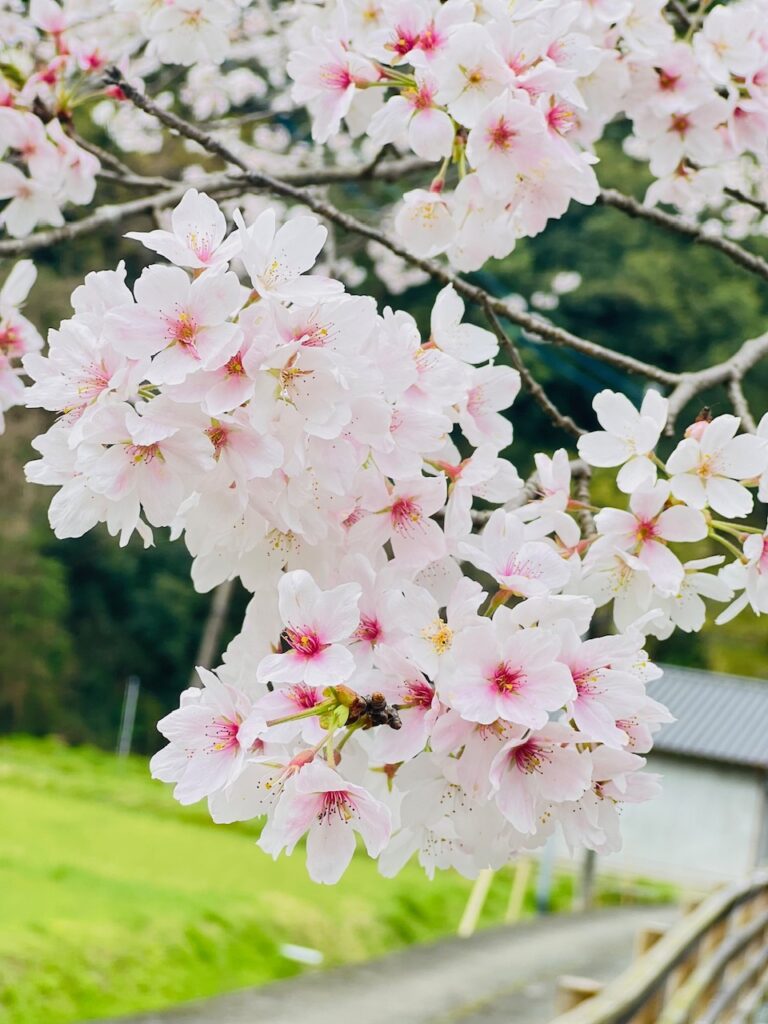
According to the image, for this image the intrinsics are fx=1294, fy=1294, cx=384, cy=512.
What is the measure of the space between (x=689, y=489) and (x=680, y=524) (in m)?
0.03

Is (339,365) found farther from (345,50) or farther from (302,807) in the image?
(345,50)

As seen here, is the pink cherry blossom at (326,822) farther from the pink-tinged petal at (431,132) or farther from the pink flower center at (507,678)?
the pink-tinged petal at (431,132)

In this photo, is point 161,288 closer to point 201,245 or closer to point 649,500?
point 201,245

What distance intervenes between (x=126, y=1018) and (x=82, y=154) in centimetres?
517

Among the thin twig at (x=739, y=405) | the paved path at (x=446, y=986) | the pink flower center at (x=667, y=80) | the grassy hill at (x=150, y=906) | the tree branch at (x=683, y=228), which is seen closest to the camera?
the thin twig at (x=739, y=405)

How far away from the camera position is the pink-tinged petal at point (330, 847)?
95 cm

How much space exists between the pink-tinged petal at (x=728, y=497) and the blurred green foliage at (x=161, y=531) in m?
12.1

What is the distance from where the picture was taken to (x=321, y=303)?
894mm

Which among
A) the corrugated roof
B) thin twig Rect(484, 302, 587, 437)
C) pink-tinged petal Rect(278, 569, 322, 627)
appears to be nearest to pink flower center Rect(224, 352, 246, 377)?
pink-tinged petal Rect(278, 569, 322, 627)

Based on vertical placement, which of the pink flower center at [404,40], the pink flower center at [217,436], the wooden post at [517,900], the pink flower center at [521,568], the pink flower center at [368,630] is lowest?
the wooden post at [517,900]

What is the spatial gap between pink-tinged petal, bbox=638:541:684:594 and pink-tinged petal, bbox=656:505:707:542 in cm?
1

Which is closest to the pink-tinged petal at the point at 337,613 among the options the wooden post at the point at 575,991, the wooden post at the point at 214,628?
the wooden post at the point at 575,991

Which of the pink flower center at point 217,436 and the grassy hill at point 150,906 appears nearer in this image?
the pink flower center at point 217,436

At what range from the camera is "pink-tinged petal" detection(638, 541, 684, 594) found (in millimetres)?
1096
